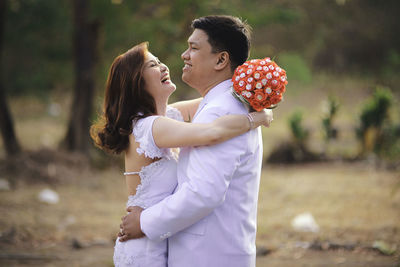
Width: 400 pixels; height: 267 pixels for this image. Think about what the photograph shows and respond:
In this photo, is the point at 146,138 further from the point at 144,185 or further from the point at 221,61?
the point at 221,61

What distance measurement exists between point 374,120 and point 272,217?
5.02m

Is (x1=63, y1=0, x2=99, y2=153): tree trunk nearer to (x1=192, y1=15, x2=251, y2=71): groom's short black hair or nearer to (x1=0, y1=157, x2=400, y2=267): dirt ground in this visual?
(x1=0, y1=157, x2=400, y2=267): dirt ground

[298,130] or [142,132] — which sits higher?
[298,130]

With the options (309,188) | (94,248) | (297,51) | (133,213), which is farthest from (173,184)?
(297,51)

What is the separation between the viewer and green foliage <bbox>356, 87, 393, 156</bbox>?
10766mm

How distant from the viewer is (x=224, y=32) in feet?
8.33

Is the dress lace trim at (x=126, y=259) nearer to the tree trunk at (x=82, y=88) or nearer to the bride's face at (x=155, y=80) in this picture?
the bride's face at (x=155, y=80)

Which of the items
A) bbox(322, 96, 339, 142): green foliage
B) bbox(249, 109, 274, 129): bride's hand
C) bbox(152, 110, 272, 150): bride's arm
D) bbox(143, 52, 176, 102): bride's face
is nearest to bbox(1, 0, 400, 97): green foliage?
bbox(322, 96, 339, 142): green foliage

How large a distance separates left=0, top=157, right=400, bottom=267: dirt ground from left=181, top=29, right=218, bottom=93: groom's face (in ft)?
9.71

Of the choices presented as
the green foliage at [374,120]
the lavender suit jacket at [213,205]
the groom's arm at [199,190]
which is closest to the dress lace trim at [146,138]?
the lavender suit jacket at [213,205]

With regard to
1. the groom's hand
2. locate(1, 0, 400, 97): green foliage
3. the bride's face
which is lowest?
the groom's hand

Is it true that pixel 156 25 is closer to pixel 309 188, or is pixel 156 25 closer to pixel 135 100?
pixel 309 188

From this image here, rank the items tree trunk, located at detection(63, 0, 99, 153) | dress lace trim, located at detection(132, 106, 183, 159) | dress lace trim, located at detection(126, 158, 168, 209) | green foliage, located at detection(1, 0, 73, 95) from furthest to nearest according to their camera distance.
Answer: green foliage, located at detection(1, 0, 73, 95)
tree trunk, located at detection(63, 0, 99, 153)
dress lace trim, located at detection(126, 158, 168, 209)
dress lace trim, located at detection(132, 106, 183, 159)

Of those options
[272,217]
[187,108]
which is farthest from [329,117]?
[187,108]
